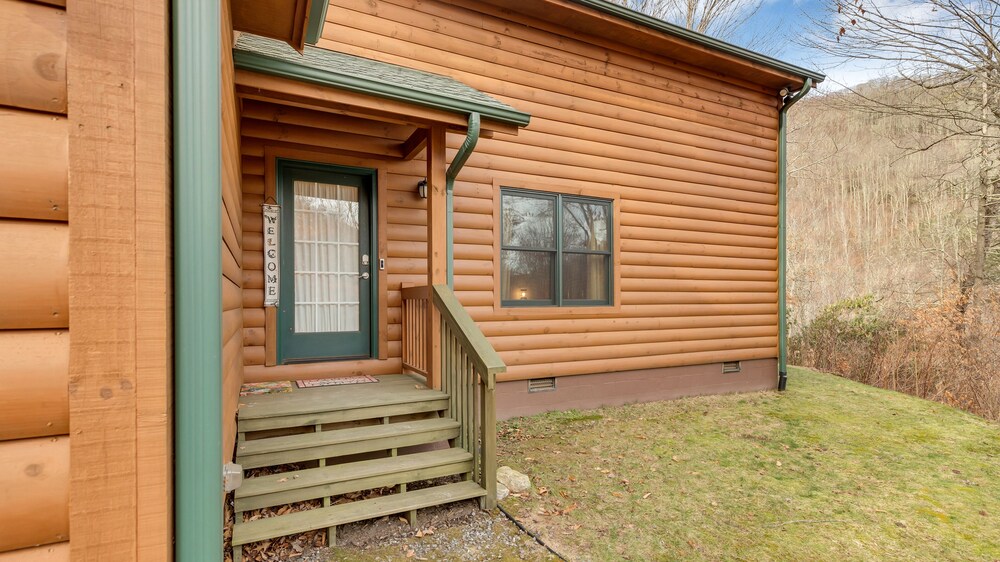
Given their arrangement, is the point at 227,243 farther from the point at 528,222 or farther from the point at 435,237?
the point at 528,222

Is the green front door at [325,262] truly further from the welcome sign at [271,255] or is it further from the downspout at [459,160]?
the downspout at [459,160]

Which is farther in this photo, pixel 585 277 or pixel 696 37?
pixel 696 37

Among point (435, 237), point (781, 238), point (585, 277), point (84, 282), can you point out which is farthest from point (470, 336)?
point (781, 238)

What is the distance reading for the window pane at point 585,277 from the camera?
223 inches

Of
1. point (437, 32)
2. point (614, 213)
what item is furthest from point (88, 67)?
point (614, 213)

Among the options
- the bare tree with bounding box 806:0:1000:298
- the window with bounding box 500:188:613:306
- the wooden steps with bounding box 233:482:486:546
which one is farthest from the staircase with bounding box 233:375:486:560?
the bare tree with bounding box 806:0:1000:298

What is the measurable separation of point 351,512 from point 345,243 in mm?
2523

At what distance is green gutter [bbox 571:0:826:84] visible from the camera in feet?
17.5

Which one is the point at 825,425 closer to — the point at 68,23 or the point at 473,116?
the point at 473,116

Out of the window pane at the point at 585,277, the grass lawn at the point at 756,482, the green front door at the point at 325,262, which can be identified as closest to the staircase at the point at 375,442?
the grass lawn at the point at 756,482

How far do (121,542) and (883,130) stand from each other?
55.7 ft

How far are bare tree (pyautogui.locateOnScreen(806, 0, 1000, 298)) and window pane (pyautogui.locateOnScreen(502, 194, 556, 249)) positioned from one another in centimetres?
573

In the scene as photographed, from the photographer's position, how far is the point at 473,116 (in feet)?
Answer: 12.2

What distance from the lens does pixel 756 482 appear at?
150 inches
